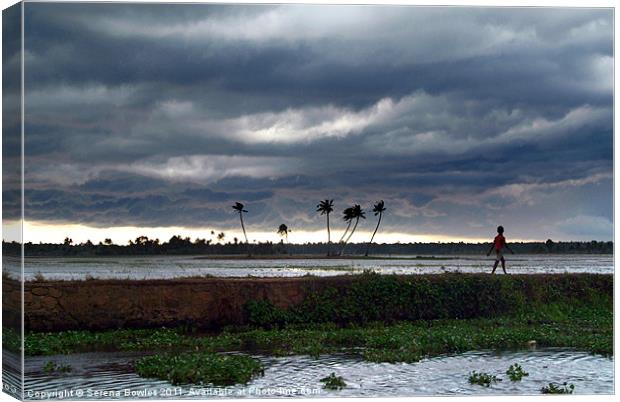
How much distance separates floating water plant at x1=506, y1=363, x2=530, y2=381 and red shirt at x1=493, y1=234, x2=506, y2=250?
13.0 ft

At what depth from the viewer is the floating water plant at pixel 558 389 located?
12.5m

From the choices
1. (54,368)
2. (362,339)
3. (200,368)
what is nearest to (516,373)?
(362,339)

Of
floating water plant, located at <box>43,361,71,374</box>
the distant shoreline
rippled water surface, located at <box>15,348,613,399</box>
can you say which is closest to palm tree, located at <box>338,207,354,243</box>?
the distant shoreline

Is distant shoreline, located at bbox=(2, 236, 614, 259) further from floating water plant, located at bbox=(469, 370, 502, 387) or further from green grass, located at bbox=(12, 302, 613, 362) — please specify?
floating water plant, located at bbox=(469, 370, 502, 387)

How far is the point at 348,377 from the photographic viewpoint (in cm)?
1273

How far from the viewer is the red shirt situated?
16.9 metres

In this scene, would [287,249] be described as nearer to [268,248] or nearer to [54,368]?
[268,248]

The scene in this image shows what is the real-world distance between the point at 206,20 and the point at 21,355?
566cm

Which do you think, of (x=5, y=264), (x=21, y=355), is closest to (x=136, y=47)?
(x=5, y=264)

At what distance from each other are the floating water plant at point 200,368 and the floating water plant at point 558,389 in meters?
4.07

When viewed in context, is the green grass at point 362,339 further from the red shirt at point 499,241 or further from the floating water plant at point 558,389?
the floating water plant at point 558,389

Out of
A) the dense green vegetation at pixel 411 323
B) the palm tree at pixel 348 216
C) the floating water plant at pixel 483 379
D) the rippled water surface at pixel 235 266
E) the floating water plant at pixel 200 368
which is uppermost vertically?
the palm tree at pixel 348 216

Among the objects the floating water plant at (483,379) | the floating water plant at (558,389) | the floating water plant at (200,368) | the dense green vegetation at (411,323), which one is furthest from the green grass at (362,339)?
the floating water plant at (558,389)

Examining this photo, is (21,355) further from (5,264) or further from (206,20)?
(206,20)
